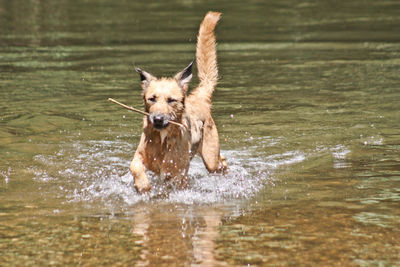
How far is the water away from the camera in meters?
6.01

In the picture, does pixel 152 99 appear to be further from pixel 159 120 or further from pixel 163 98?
pixel 159 120

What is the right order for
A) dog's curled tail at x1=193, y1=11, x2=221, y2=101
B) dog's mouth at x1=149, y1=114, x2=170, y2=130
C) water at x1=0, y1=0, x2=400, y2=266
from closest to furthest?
water at x1=0, y1=0, x2=400, y2=266, dog's mouth at x1=149, y1=114, x2=170, y2=130, dog's curled tail at x1=193, y1=11, x2=221, y2=101

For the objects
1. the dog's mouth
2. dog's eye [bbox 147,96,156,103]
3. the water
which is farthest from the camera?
dog's eye [bbox 147,96,156,103]

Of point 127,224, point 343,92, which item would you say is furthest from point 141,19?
point 127,224

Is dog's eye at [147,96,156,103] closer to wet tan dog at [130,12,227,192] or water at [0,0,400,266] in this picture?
wet tan dog at [130,12,227,192]

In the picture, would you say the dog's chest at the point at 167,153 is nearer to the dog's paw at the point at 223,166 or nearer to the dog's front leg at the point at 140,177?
the dog's front leg at the point at 140,177

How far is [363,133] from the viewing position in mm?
10492

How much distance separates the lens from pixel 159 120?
7070 mm

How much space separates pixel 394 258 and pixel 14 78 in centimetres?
1104

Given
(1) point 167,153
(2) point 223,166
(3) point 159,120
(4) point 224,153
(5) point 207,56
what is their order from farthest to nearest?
(4) point 224,153 → (5) point 207,56 → (2) point 223,166 → (1) point 167,153 → (3) point 159,120

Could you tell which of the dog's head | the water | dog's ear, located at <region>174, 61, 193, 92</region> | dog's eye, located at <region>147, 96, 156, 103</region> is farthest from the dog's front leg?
dog's ear, located at <region>174, 61, 193, 92</region>

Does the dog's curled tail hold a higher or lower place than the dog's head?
higher

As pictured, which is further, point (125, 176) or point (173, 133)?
point (125, 176)

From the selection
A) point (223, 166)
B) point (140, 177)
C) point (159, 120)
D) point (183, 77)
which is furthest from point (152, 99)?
point (223, 166)
